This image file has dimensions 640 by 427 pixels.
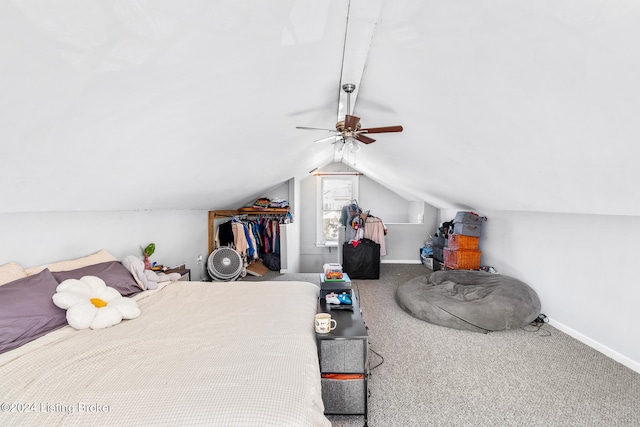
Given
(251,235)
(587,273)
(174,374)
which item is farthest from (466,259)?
(174,374)

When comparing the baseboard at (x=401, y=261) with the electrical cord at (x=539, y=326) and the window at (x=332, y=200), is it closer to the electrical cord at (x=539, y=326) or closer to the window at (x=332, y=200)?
the window at (x=332, y=200)

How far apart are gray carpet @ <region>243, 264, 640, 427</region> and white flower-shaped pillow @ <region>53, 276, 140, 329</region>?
1.61m

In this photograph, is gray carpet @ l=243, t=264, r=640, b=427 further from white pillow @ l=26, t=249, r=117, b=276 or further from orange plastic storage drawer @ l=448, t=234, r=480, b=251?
white pillow @ l=26, t=249, r=117, b=276

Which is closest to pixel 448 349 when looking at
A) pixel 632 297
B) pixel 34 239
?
pixel 632 297

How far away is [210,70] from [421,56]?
1278 mm

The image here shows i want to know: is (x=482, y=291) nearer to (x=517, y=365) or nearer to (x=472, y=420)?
(x=517, y=365)

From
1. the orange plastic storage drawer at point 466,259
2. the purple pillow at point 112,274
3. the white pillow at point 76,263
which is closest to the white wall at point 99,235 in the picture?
the white pillow at point 76,263

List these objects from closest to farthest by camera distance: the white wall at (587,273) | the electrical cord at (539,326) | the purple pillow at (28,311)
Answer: the purple pillow at (28,311) → the white wall at (587,273) → the electrical cord at (539,326)

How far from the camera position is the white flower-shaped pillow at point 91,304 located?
1844 millimetres

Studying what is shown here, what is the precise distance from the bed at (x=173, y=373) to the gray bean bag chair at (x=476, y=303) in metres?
1.93

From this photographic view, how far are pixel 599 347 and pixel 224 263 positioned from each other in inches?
178

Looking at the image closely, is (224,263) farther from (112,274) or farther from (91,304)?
(91,304)

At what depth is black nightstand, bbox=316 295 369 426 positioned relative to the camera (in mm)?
1876

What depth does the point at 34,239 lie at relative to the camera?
2.23 meters
